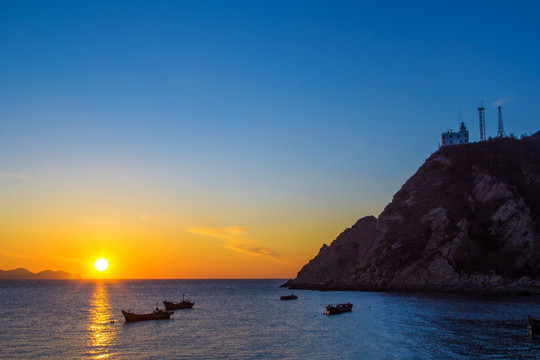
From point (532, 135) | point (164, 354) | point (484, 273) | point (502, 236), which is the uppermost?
point (532, 135)

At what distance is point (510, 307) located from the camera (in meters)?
71.9

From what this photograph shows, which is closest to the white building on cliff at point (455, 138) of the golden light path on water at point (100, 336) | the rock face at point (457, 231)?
the rock face at point (457, 231)

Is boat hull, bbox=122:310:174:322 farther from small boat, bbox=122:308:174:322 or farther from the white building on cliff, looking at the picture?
the white building on cliff

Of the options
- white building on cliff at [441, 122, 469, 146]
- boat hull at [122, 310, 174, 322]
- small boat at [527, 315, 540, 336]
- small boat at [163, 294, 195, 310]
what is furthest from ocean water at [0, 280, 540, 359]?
white building on cliff at [441, 122, 469, 146]

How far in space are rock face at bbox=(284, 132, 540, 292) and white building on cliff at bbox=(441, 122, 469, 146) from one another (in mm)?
12503

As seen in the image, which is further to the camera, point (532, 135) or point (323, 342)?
point (532, 135)

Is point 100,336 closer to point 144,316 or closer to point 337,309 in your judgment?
point 144,316

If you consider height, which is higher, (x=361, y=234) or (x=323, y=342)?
(x=361, y=234)

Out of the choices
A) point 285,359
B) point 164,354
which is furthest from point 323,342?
point 164,354

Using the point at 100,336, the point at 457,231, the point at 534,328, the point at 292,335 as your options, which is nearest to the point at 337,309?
the point at 292,335

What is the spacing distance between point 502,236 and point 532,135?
212ft

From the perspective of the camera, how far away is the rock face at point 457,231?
101812 mm

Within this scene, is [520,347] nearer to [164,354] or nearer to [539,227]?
[164,354]

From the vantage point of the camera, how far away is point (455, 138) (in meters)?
147
